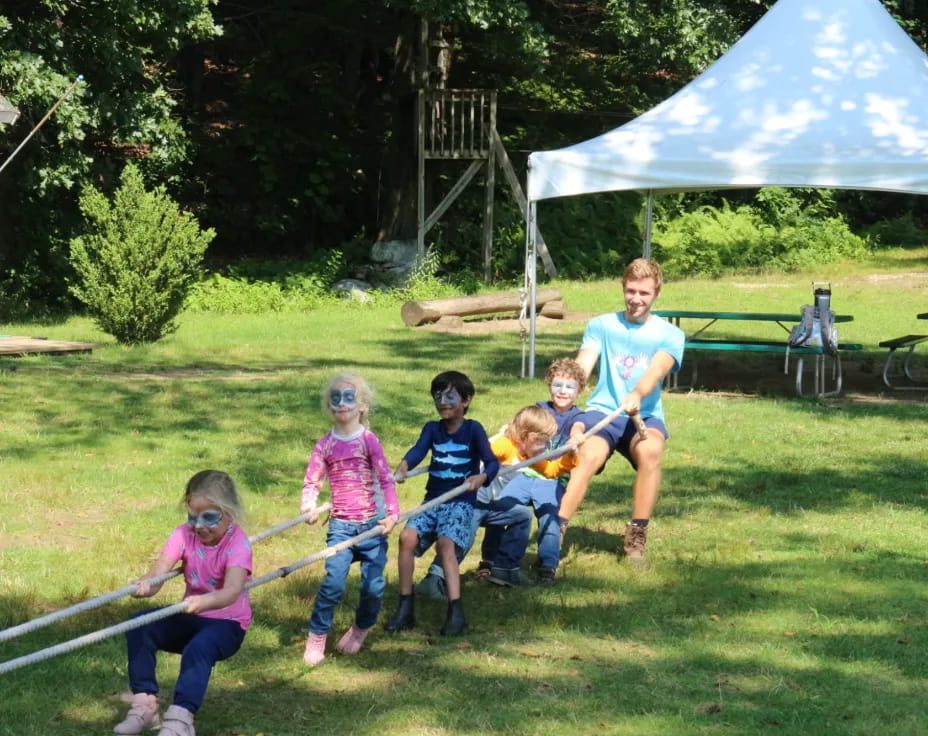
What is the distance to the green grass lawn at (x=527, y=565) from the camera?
5.27 meters

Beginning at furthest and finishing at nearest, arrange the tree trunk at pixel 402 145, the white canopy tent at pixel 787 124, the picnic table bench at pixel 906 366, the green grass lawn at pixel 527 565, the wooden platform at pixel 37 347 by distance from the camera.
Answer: the tree trunk at pixel 402 145 < the wooden platform at pixel 37 347 < the picnic table bench at pixel 906 366 < the white canopy tent at pixel 787 124 < the green grass lawn at pixel 527 565

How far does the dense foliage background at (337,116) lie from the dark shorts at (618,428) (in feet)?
50.3

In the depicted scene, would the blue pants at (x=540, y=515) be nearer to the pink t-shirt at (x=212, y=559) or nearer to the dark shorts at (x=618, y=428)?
the dark shorts at (x=618, y=428)

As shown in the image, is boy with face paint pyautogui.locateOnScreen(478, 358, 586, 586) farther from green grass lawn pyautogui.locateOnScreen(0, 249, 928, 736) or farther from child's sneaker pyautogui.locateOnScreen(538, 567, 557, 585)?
green grass lawn pyautogui.locateOnScreen(0, 249, 928, 736)

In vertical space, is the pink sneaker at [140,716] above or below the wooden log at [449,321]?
below

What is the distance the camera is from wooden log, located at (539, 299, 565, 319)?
21.1 metres

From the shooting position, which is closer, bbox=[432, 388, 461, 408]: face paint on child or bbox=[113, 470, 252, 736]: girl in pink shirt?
bbox=[113, 470, 252, 736]: girl in pink shirt

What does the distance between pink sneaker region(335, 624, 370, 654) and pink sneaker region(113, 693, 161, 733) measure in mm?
1157

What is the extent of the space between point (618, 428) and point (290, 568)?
2762mm

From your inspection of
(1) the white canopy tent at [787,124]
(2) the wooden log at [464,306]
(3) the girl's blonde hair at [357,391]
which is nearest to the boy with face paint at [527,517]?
(3) the girl's blonde hair at [357,391]

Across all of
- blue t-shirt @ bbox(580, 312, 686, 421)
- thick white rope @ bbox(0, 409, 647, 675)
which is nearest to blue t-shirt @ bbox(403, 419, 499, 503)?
thick white rope @ bbox(0, 409, 647, 675)

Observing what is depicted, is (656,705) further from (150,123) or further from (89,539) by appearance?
(150,123)

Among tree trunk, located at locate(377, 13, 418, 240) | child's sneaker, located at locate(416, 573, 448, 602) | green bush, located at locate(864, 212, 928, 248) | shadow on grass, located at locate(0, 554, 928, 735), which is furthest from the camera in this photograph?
green bush, located at locate(864, 212, 928, 248)

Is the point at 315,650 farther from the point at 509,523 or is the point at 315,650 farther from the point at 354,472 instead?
the point at 509,523
